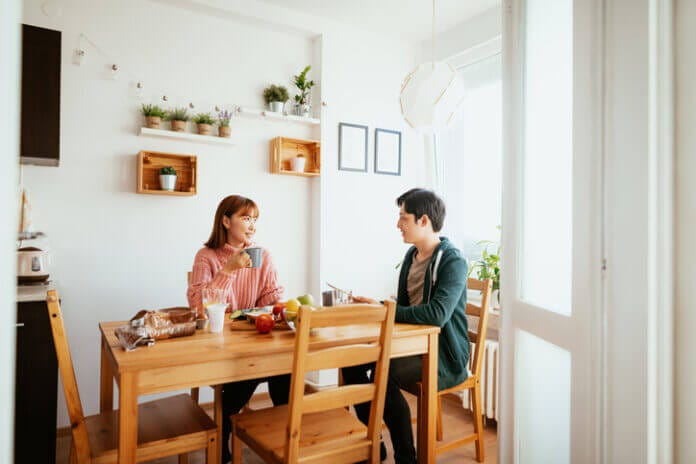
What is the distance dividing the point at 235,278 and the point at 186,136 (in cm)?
117

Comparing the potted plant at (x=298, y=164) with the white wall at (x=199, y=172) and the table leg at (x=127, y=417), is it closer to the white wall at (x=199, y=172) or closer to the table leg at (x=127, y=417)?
the white wall at (x=199, y=172)

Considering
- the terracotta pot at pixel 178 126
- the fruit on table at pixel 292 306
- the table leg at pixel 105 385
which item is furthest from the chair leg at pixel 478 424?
the terracotta pot at pixel 178 126

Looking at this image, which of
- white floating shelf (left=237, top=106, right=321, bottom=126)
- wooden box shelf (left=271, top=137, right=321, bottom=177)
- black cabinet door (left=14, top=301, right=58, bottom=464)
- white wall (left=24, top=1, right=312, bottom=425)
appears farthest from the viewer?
wooden box shelf (left=271, top=137, right=321, bottom=177)

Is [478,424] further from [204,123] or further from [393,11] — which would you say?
[393,11]

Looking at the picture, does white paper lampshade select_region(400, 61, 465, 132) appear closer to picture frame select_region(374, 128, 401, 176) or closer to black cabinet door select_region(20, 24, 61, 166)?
picture frame select_region(374, 128, 401, 176)

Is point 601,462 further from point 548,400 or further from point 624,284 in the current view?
point 624,284

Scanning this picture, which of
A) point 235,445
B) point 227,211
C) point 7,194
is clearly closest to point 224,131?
point 227,211

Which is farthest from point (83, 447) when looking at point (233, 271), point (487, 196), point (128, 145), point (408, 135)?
point (408, 135)

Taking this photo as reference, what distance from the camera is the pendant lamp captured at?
2.26 m

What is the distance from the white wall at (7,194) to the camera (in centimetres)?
54

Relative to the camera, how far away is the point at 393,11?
344 centimetres

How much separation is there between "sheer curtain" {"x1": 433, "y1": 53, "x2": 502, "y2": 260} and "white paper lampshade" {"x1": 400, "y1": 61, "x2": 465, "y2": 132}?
1.27 m

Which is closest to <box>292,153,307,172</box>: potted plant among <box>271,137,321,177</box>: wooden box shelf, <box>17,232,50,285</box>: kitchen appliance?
<box>271,137,321,177</box>: wooden box shelf

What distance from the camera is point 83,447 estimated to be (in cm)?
151
